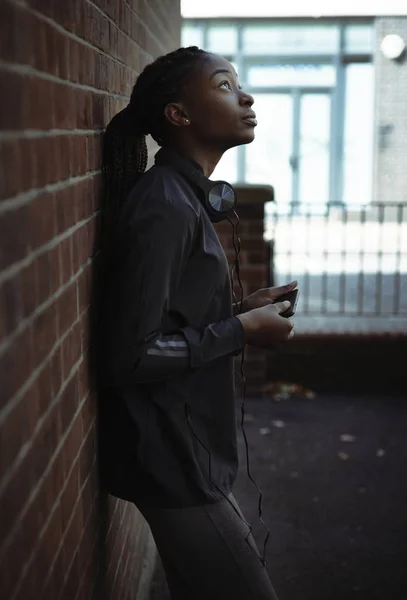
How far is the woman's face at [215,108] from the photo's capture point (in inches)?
87.2

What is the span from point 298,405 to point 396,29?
42.2 ft

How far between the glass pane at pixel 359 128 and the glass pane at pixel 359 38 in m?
0.34

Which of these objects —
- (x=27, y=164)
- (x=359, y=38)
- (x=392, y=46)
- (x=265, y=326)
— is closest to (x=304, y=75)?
(x=359, y=38)

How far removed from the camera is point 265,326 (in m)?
2.13

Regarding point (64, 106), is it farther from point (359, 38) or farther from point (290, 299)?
point (359, 38)

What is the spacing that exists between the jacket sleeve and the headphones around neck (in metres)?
0.17

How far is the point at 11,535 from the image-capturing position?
4.23ft

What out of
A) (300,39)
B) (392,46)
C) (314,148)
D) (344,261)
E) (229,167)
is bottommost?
(344,261)

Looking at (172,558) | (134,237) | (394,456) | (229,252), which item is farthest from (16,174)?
(229,252)

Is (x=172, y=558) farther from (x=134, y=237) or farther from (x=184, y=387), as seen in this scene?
(x=134, y=237)

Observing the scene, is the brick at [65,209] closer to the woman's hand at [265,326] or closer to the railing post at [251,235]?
the woman's hand at [265,326]

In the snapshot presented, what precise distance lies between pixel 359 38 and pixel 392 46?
0.69 metres

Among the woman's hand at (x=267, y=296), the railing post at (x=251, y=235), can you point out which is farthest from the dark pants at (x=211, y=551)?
the railing post at (x=251, y=235)

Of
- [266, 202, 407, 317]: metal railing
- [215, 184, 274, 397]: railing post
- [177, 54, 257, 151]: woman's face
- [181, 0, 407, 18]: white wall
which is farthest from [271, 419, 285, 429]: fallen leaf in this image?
[181, 0, 407, 18]: white wall
